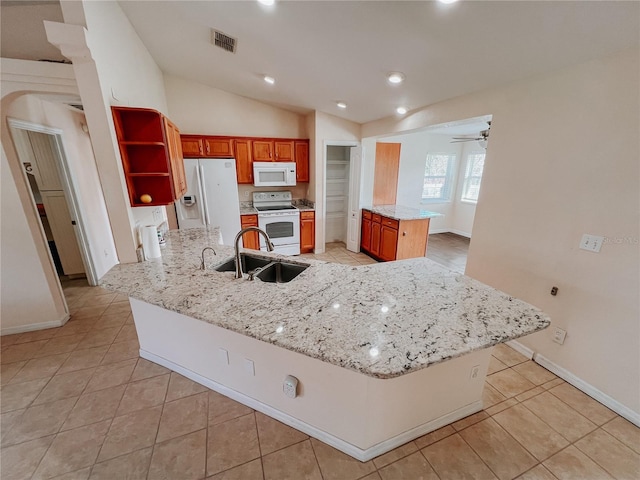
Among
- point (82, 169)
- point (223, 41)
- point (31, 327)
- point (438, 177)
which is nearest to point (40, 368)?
point (31, 327)

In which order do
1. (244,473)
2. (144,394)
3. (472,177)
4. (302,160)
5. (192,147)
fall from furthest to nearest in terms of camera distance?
(472,177) < (302,160) < (192,147) < (144,394) < (244,473)

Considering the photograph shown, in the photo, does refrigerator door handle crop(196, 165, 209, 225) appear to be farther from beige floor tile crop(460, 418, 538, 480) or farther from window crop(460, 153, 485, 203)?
window crop(460, 153, 485, 203)

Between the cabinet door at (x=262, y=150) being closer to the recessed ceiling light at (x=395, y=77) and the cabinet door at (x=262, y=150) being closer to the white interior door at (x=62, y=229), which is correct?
the recessed ceiling light at (x=395, y=77)

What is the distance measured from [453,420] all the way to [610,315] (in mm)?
1344

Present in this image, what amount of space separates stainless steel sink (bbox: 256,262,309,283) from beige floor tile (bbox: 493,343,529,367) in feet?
6.53

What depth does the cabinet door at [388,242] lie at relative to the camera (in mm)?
4122

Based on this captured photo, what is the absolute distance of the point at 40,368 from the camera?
2.13 meters

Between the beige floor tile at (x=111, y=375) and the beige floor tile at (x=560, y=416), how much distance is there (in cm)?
310

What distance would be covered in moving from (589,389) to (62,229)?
6.06m

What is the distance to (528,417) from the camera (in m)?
1.73

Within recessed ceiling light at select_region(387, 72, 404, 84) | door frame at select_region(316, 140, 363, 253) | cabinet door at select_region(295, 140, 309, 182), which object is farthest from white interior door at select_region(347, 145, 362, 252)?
recessed ceiling light at select_region(387, 72, 404, 84)

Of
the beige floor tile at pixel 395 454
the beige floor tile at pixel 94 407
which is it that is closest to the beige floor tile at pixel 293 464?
the beige floor tile at pixel 395 454

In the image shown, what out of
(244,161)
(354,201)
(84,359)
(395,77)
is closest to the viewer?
(84,359)

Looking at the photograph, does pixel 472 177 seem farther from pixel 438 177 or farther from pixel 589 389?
pixel 589 389
